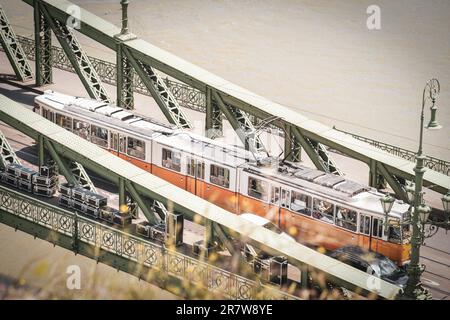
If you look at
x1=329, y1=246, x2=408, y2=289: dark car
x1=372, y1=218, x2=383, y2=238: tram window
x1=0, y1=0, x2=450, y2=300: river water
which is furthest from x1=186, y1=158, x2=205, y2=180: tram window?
x1=0, y1=0, x2=450, y2=300: river water

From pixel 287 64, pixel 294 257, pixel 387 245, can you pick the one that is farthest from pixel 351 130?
pixel 294 257

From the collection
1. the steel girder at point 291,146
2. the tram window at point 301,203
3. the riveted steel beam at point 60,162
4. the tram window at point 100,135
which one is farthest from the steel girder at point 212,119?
the riveted steel beam at point 60,162

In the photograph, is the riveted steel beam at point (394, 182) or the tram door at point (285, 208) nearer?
the tram door at point (285, 208)

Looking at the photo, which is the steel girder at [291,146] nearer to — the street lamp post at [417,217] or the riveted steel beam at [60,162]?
the riveted steel beam at [60,162]

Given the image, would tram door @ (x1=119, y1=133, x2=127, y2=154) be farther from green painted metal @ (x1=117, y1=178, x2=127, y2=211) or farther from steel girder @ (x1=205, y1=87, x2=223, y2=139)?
green painted metal @ (x1=117, y1=178, x2=127, y2=211)

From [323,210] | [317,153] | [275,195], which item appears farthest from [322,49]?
[323,210]

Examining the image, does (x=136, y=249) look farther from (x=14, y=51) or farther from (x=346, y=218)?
(x=14, y=51)
